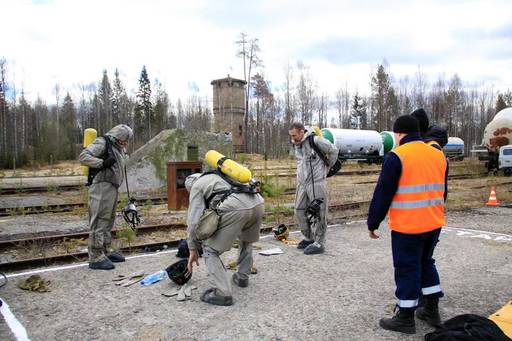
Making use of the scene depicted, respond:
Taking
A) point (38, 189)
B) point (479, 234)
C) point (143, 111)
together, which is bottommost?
point (479, 234)

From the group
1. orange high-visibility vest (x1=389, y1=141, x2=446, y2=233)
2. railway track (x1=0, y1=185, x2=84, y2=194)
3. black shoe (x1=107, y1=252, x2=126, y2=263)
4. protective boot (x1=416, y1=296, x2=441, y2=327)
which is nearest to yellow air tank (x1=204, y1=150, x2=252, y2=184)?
orange high-visibility vest (x1=389, y1=141, x2=446, y2=233)

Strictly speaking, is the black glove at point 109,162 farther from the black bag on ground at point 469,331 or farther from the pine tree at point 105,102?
the pine tree at point 105,102

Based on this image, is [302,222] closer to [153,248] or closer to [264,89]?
[153,248]

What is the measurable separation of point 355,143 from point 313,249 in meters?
23.6

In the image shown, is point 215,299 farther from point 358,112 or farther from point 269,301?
point 358,112

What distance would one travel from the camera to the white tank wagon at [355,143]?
1132 inches

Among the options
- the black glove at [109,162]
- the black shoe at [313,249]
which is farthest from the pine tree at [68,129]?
the black shoe at [313,249]

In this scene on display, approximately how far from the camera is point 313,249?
6957 millimetres

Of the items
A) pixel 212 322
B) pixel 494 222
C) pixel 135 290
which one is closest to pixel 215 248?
pixel 212 322

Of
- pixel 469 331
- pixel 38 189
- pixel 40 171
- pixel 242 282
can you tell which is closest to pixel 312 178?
pixel 242 282

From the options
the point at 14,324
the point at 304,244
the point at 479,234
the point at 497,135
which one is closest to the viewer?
the point at 14,324

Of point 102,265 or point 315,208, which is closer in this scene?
point 102,265

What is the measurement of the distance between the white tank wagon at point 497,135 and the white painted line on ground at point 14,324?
27.7 metres

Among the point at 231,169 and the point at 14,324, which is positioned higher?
the point at 231,169
